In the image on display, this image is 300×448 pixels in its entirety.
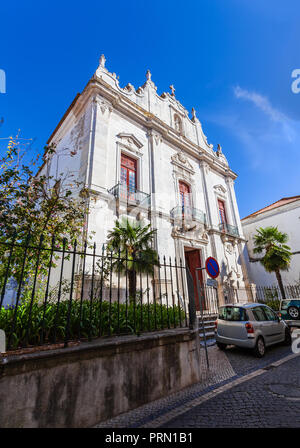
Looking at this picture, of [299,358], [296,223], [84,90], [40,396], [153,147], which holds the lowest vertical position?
[299,358]

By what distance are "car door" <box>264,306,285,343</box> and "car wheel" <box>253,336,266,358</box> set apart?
0.62 metres

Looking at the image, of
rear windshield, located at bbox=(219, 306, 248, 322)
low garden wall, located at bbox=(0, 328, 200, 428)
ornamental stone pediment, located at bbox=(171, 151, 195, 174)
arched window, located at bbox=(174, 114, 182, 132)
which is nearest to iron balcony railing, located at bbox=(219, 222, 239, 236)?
ornamental stone pediment, located at bbox=(171, 151, 195, 174)

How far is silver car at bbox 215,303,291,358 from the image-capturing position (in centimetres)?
586

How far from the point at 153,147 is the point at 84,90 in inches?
199

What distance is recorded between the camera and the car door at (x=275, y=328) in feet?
21.3

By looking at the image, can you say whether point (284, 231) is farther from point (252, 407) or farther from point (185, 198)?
point (252, 407)

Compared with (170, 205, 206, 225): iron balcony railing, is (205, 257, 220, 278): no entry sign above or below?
below

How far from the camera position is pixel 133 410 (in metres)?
2.99

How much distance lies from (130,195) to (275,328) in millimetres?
8412

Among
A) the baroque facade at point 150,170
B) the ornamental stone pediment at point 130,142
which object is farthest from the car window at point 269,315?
the ornamental stone pediment at point 130,142

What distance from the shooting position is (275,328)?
6.66 metres

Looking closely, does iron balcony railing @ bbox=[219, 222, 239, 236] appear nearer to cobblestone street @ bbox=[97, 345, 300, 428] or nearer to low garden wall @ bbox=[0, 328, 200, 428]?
cobblestone street @ bbox=[97, 345, 300, 428]
